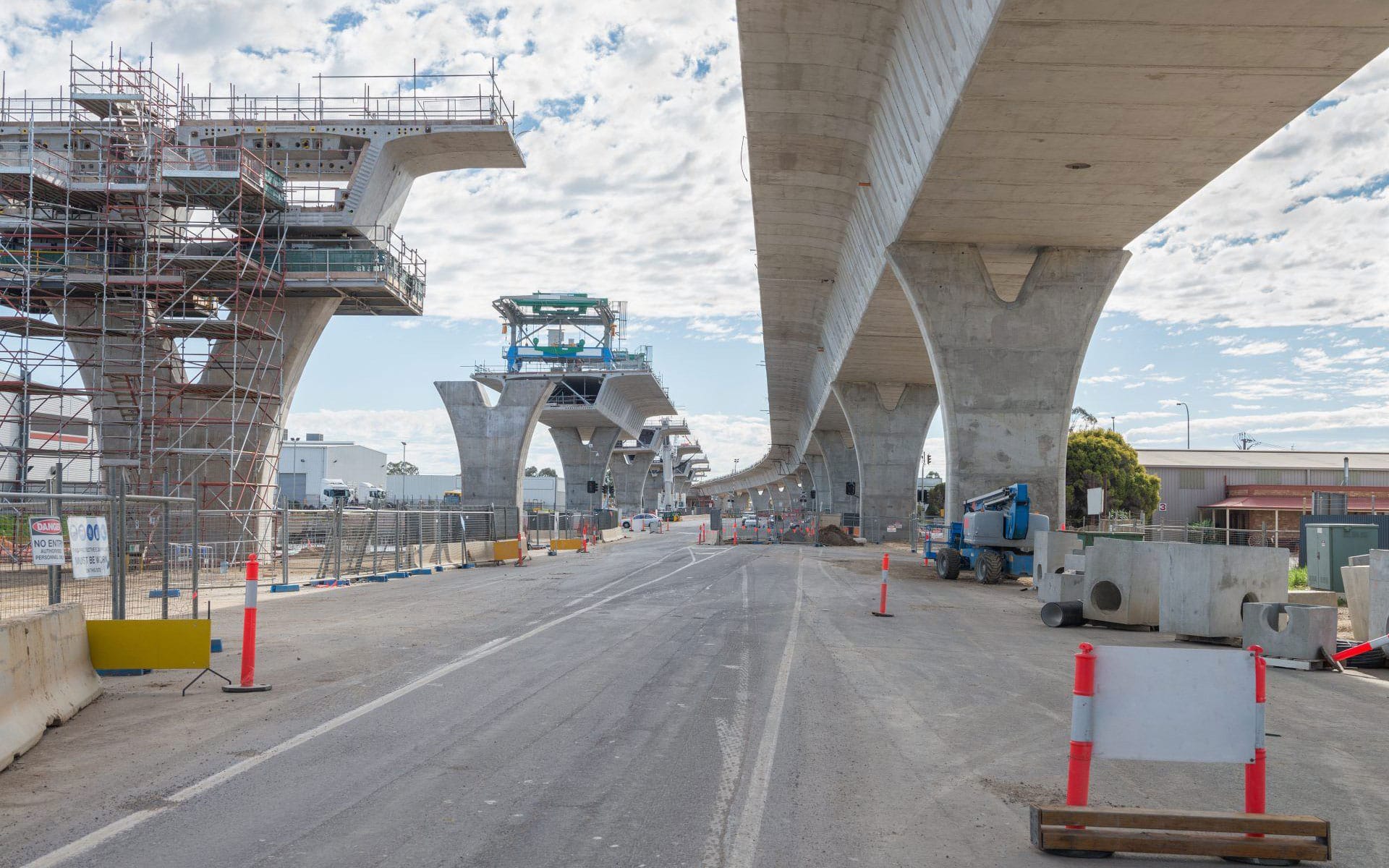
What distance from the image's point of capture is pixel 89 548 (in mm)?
10703

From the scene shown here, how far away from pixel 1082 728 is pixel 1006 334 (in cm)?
1967

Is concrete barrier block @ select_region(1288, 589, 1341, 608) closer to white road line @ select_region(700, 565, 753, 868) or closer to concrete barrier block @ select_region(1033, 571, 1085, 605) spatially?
concrete barrier block @ select_region(1033, 571, 1085, 605)

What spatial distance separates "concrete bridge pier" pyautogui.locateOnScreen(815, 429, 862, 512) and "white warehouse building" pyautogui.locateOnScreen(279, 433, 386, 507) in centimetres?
3506

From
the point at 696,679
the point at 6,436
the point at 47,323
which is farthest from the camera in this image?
the point at 6,436

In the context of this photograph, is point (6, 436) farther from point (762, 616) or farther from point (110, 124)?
point (762, 616)

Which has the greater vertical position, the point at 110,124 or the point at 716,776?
the point at 110,124

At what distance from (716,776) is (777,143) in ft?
56.8

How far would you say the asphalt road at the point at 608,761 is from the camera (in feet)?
18.2

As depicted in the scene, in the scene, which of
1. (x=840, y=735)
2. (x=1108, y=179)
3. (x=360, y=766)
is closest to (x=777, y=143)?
(x=1108, y=179)

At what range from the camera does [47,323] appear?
3134 cm

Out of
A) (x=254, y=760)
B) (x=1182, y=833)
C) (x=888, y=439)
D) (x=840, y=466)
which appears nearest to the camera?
(x=1182, y=833)

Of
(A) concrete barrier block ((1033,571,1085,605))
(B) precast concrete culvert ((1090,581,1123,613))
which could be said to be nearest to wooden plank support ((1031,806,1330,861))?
(B) precast concrete culvert ((1090,581,1123,613))

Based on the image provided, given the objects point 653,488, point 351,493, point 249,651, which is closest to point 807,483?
point 653,488

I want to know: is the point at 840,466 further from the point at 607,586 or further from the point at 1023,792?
the point at 1023,792
